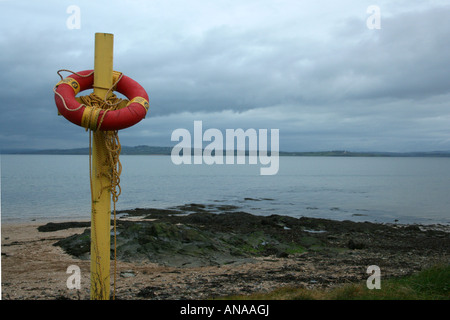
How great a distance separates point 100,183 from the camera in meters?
4.94

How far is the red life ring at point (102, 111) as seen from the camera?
185 inches

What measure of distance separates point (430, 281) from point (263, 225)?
11.7 metres

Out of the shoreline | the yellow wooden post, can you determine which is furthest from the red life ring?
the shoreline

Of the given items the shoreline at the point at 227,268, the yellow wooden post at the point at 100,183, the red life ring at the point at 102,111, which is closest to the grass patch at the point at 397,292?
the shoreline at the point at 227,268

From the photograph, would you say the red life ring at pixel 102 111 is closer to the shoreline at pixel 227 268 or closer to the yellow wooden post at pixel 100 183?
the yellow wooden post at pixel 100 183

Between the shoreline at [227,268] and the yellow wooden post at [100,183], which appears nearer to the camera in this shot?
the yellow wooden post at [100,183]

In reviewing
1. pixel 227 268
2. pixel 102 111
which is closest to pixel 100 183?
pixel 102 111

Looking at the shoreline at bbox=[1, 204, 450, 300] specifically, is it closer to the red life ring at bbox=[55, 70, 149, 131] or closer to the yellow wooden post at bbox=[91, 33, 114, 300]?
the yellow wooden post at bbox=[91, 33, 114, 300]

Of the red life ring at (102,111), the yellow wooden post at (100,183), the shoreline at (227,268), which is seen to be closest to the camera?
the red life ring at (102,111)

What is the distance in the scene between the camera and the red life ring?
4688 millimetres

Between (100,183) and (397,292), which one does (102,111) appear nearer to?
(100,183)

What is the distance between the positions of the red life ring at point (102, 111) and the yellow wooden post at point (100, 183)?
262 millimetres

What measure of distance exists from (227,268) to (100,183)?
5.66 metres
